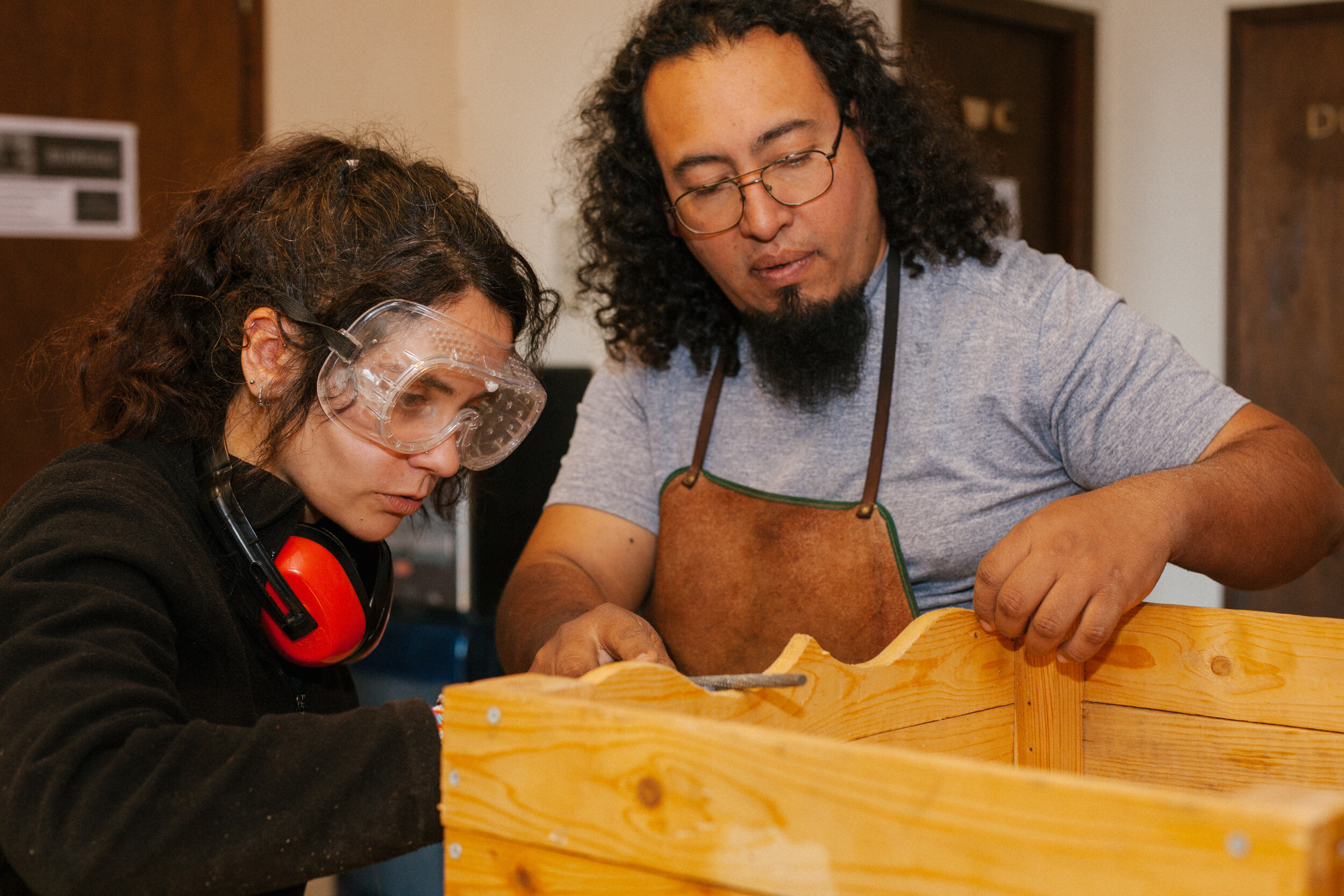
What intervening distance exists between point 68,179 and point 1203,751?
2.24m

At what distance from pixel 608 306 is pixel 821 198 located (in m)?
0.42

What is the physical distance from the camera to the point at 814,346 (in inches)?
58.2

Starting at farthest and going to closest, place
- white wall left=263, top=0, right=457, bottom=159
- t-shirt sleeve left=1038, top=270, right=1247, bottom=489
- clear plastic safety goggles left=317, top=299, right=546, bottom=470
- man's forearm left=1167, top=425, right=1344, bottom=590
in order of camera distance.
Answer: white wall left=263, top=0, right=457, bottom=159, t-shirt sleeve left=1038, top=270, right=1247, bottom=489, man's forearm left=1167, top=425, right=1344, bottom=590, clear plastic safety goggles left=317, top=299, right=546, bottom=470

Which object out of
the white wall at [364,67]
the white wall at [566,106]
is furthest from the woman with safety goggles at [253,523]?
the white wall at [364,67]

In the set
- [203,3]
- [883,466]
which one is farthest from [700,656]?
[203,3]

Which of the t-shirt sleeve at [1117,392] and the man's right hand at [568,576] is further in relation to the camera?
the man's right hand at [568,576]

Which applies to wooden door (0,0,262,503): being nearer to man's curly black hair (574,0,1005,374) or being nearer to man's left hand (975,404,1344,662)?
man's curly black hair (574,0,1005,374)

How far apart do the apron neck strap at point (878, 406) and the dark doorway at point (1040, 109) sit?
1963 millimetres

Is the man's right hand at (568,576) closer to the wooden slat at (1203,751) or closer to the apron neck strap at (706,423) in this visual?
the apron neck strap at (706,423)

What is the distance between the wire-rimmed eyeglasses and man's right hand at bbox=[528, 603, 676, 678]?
562 millimetres

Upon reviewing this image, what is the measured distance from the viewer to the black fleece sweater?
75cm

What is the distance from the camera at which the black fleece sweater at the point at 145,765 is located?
2.45 ft

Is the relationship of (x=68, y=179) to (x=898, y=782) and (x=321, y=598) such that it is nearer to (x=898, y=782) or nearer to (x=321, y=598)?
(x=321, y=598)

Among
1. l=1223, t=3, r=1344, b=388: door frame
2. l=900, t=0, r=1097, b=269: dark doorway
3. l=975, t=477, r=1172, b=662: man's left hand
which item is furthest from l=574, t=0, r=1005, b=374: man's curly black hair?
l=1223, t=3, r=1344, b=388: door frame
